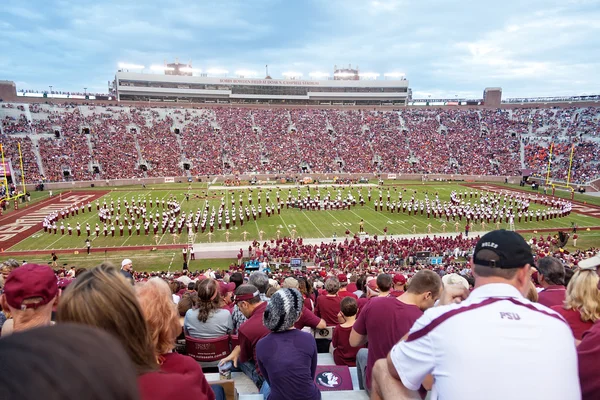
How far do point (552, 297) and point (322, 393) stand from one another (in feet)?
10.9

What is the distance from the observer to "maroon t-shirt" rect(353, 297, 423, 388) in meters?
3.40

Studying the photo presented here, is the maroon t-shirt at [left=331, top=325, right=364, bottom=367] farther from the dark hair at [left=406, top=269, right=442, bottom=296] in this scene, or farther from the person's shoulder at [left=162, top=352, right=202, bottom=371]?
the person's shoulder at [left=162, top=352, right=202, bottom=371]

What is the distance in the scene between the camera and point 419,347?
2.10m

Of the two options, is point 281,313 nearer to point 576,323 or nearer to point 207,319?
point 207,319

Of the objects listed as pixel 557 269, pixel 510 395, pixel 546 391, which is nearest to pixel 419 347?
pixel 510 395

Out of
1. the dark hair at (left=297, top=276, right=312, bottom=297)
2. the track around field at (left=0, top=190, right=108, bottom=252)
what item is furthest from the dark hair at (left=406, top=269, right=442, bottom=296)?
the track around field at (left=0, top=190, right=108, bottom=252)

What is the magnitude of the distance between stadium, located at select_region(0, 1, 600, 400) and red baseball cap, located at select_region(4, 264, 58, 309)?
3 cm

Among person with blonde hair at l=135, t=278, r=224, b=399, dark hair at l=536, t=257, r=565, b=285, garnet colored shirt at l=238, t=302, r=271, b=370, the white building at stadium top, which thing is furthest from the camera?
the white building at stadium top

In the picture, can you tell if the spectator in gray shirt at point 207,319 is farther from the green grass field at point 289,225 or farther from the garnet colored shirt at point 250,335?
the green grass field at point 289,225

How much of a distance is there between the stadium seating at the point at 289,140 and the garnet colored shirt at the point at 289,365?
49392mm

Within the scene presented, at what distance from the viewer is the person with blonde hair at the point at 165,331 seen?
2252 millimetres

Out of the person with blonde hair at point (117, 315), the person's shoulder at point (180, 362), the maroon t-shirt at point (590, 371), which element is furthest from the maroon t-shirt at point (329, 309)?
the person with blonde hair at point (117, 315)

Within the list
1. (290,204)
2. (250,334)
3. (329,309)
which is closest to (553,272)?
(329,309)

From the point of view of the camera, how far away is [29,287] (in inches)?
107
